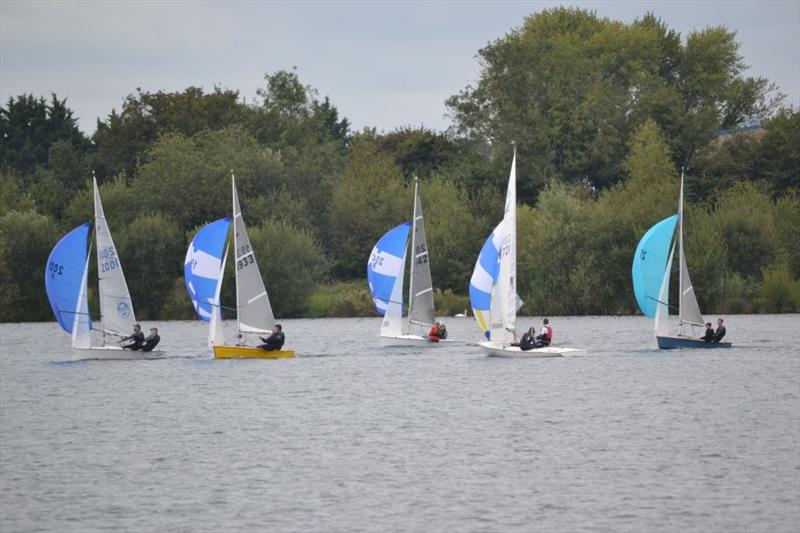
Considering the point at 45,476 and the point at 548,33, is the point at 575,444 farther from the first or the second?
the point at 548,33

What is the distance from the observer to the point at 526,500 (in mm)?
26219

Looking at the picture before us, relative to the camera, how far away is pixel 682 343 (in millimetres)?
52594

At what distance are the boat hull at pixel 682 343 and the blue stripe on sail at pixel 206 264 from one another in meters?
15.3

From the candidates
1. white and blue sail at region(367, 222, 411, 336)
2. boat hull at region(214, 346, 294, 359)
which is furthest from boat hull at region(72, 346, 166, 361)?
white and blue sail at region(367, 222, 411, 336)

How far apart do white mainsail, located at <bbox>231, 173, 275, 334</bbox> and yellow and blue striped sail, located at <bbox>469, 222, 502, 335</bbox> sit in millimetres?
6823

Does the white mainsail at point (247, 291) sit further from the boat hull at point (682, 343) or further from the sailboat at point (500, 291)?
the boat hull at point (682, 343)

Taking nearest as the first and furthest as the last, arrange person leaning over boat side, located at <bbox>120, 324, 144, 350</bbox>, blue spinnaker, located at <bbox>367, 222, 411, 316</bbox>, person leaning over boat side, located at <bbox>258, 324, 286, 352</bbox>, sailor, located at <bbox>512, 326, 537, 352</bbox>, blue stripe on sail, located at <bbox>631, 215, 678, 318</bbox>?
sailor, located at <bbox>512, 326, 537, 352</bbox>
person leaning over boat side, located at <bbox>258, 324, 286, 352</bbox>
person leaning over boat side, located at <bbox>120, 324, 144, 350</bbox>
blue stripe on sail, located at <bbox>631, 215, 678, 318</bbox>
blue spinnaker, located at <bbox>367, 222, 411, 316</bbox>

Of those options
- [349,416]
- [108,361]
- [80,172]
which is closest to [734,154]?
[80,172]

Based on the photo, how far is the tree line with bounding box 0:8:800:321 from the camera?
8312 cm

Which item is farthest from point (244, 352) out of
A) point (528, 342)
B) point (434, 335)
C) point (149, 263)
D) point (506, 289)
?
point (149, 263)

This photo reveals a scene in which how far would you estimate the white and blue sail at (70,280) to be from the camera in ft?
161

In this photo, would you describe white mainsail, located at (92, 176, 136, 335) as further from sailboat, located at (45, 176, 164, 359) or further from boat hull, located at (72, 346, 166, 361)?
boat hull, located at (72, 346, 166, 361)

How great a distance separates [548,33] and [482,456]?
96349 millimetres

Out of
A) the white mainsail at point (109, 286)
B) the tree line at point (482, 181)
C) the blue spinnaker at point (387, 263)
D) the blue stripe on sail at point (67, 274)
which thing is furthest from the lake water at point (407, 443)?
the tree line at point (482, 181)
